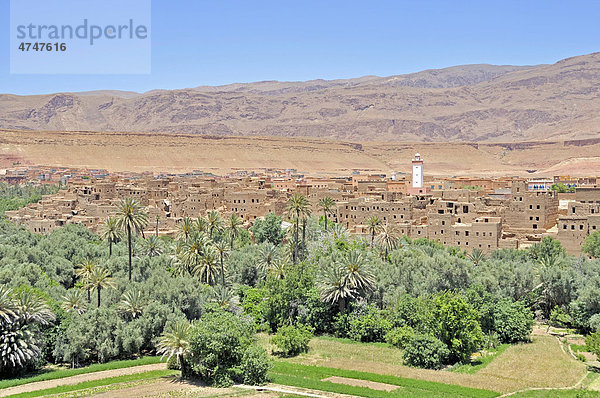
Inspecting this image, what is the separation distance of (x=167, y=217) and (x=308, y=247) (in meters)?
30.7

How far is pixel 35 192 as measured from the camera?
113688 mm

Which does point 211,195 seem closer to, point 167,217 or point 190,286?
point 167,217

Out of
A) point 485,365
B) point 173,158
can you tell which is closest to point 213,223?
point 485,365

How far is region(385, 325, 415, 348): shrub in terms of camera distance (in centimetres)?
3852

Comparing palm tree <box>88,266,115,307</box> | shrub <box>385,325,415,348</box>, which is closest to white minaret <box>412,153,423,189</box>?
shrub <box>385,325,415,348</box>

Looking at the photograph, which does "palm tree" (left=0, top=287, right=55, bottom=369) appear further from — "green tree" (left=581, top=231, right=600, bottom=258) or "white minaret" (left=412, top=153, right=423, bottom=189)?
"white minaret" (left=412, top=153, right=423, bottom=189)

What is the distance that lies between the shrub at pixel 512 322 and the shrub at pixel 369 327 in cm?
686

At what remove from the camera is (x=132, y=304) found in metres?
38.6

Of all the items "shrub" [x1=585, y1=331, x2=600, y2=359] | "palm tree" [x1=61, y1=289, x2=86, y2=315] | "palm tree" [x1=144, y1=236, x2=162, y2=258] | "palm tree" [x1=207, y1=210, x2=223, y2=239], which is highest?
"palm tree" [x1=207, y1=210, x2=223, y2=239]

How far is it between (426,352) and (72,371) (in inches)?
745

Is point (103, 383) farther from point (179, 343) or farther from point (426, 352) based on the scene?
point (426, 352)

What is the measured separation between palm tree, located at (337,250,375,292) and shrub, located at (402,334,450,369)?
7483 mm

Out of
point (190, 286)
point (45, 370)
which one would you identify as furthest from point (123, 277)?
point (45, 370)

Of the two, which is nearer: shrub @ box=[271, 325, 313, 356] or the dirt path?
the dirt path
